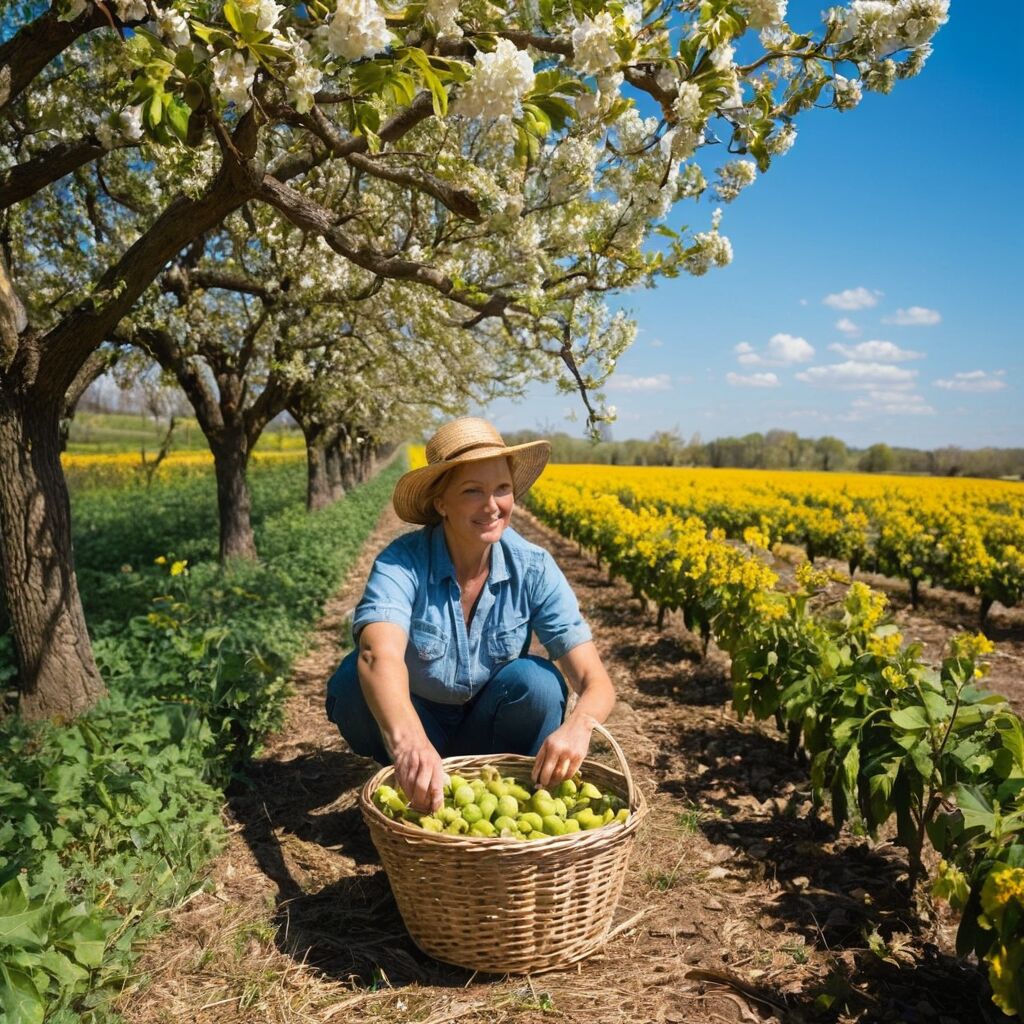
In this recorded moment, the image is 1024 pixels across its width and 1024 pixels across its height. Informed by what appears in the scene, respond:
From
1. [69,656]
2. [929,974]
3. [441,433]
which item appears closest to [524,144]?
[441,433]

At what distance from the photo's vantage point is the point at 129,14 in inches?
84.4

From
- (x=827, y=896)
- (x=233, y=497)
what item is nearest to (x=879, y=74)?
(x=827, y=896)

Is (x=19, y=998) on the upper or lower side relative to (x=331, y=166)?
lower

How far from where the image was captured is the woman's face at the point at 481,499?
299 centimetres

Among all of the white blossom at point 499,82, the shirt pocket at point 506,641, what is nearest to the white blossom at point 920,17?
the white blossom at point 499,82

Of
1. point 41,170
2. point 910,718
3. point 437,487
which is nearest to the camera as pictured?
point 910,718

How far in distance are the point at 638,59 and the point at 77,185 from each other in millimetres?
6609

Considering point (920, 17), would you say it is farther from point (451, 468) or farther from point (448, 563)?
point (448, 563)

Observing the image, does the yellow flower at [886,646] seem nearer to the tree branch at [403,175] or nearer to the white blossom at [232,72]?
the tree branch at [403,175]

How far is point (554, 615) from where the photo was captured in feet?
10.4

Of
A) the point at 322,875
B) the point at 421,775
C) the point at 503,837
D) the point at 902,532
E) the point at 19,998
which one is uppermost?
the point at 902,532

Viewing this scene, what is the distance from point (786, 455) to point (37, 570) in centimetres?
5123

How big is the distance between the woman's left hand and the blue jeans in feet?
1.68

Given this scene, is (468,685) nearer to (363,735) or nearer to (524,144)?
(363,735)
